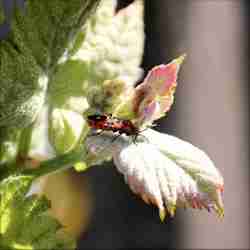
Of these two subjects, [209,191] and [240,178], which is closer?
[209,191]

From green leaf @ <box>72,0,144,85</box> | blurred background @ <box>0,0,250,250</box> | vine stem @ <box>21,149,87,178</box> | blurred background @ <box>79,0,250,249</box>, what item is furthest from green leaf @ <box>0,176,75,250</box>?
blurred background @ <box>79,0,250,249</box>

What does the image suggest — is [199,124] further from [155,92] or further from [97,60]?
[155,92]

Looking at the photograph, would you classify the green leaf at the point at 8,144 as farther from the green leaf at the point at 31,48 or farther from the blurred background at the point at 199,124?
the blurred background at the point at 199,124

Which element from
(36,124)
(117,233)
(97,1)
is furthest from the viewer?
(117,233)

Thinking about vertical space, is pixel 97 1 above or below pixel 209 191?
above

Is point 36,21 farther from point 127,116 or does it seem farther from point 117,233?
point 117,233

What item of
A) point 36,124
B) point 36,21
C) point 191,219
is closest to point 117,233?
point 191,219

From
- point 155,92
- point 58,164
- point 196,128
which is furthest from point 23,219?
point 196,128
